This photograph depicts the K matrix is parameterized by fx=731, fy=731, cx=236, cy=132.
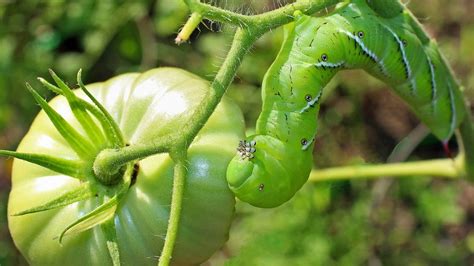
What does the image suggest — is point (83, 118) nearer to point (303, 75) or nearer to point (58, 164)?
point (58, 164)

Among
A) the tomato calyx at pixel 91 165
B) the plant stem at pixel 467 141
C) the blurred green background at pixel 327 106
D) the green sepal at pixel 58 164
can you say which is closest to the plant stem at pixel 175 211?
the tomato calyx at pixel 91 165

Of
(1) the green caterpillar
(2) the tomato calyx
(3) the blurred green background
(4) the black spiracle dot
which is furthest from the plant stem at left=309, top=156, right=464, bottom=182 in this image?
(2) the tomato calyx

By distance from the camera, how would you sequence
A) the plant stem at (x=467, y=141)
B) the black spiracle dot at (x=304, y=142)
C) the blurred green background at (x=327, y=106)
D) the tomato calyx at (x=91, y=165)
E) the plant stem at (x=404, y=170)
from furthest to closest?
the blurred green background at (x=327, y=106), the plant stem at (x=404, y=170), the plant stem at (x=467, y=141), the black spiracle dot at (x=304, y=142), the tomato calyx at (x=91, y=165)

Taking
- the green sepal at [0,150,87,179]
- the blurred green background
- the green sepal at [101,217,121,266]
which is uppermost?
the green sepal at [0,150,87,179]

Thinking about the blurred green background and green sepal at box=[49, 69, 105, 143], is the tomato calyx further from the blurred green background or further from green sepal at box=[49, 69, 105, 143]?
the blurred green background

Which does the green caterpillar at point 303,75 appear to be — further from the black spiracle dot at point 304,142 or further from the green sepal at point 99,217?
the green sepal at point 99,217

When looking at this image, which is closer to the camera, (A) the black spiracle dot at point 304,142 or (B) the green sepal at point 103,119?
(B) the green sepal at point 103,119

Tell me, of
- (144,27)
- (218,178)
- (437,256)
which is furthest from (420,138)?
(218,178)

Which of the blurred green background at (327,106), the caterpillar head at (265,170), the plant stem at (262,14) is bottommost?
the blurred green background at (327,106)
